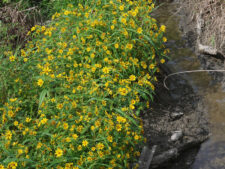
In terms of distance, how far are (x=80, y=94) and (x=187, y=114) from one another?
1.46 metres

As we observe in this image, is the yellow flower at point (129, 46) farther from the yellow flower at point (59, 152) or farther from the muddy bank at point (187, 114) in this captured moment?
the yellow flower at point (59, 152)

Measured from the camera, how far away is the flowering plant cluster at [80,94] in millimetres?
2555

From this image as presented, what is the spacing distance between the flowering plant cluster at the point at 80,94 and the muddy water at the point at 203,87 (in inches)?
33.4

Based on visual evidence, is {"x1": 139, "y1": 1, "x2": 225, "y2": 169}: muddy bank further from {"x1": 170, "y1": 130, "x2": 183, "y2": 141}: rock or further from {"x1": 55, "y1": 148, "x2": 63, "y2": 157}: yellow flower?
{"x1": 55, "y1": 148, "x2": 63, "y2": 157}: yellow flower

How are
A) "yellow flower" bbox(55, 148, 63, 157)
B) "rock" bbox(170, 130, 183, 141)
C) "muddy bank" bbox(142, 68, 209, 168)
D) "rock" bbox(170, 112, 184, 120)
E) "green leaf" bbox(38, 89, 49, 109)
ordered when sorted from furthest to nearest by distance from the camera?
"rock" bbox(170, 112, 184, 120), "rock" bbox(170, 130, 183, 141), "muddy bank" bbox(142, 68, 209, 168), "green leaf" bbox(38, 89, 49, 109), "yellow flower" bbox(55, 148, 63, 157)

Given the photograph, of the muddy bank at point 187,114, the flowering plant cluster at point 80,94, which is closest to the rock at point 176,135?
the muddy bank at point 187,114

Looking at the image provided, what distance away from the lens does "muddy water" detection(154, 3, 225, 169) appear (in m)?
3.32

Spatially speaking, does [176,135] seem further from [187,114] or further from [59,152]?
[59,152]

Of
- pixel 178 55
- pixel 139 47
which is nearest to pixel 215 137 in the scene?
pixel 139 47

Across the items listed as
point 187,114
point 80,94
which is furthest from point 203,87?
point 80,94

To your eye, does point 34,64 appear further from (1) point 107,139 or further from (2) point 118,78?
(1) point 107,139

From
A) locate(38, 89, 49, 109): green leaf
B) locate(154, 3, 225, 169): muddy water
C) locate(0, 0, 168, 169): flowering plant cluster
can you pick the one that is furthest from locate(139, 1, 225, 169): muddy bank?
locate(38, 89, 49, 109): green leaf

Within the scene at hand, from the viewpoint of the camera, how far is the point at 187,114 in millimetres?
3785

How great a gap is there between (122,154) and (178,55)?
8.79 feet
